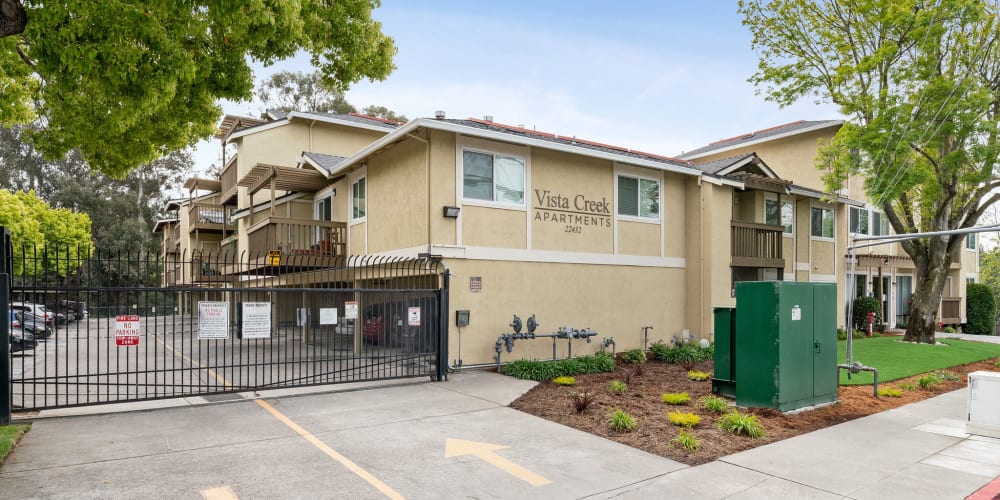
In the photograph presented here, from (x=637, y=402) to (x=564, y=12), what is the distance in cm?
965

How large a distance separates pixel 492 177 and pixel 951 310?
27303 millimetres

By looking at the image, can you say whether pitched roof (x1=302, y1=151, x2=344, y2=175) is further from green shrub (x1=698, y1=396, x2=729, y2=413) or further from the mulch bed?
green shrub (x1=698, y1=396, x2=729, y2=413)

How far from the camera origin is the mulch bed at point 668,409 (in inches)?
287

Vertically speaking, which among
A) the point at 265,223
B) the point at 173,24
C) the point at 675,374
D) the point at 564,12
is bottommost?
the point at 675,374

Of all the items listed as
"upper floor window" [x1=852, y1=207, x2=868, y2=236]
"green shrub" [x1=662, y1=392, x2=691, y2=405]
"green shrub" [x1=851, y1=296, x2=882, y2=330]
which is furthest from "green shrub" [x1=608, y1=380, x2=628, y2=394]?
"upper floor window" [x1=852, y1=207, x2=868, y2=236]

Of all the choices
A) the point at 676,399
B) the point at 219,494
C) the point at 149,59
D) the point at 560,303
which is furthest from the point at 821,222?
the point at 219,494

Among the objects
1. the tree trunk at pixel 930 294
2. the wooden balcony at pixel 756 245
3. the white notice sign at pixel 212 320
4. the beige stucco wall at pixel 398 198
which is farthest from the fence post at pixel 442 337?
the tree trunk at pixel 930 294

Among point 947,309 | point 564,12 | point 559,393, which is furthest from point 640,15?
point 947,309

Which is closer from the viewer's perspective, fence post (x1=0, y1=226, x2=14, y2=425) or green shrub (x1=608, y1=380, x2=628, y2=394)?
fence post (x1=0, y1=226, x2=14, y2=425)

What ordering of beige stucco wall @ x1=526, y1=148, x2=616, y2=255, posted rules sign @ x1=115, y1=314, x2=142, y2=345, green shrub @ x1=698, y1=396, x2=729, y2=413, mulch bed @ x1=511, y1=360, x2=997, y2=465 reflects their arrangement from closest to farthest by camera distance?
mulch bed @ x1=511, y1=360, x2=997, y2=465
posted rules sign @ x1=115, y1=314, x2=142, y2=345
green shrub @ x1=698, y1=396, x2=729, y2=413
beige stucco wall @ x1=526, y1=148, x2=616, y2=255

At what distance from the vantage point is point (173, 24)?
8398mm

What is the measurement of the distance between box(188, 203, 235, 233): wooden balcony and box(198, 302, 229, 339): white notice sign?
71.3ft

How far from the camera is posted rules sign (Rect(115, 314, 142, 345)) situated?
8.52 meters

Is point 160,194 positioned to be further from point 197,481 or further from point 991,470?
point 991,470
